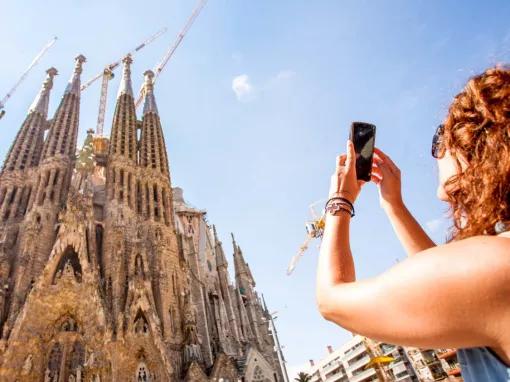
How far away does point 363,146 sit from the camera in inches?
63.0

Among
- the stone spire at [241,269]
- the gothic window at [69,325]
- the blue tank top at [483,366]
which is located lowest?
the blue tank top at [483,366]

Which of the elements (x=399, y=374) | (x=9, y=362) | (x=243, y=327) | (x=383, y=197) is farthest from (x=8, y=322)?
(x=399, y=374)

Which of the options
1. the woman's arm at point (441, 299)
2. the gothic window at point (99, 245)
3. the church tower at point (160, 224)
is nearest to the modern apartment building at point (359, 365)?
the church tower at point (160, 224)

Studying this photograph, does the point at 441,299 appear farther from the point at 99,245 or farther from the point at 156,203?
the point at 156,203

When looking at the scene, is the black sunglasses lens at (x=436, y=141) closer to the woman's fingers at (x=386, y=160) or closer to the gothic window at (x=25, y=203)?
the woman's fingers at (x=386, y=160)

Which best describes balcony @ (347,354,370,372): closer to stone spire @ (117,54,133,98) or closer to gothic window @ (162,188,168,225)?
gothic window @ (162,188,168,225)

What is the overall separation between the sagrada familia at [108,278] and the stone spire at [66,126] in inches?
3.9

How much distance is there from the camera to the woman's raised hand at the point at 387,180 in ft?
5.74

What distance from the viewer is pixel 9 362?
47.3 ft

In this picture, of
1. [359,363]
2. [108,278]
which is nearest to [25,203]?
[108,278]

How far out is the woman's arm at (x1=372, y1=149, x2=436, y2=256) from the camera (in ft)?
5.26

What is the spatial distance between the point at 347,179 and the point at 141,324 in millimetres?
17484

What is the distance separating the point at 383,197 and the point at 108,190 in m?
23.6

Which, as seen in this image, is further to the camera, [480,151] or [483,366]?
[480,151]
